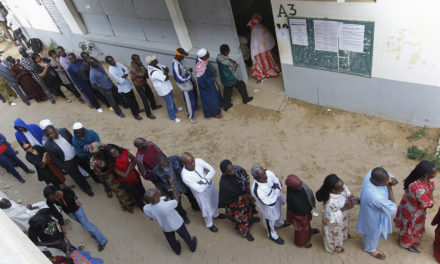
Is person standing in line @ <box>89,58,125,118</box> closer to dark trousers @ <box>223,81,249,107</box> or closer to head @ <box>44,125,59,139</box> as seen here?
head @ <box>44,125,59,139</box>

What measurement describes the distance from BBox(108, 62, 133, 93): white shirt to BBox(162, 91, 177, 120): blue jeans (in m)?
0.88

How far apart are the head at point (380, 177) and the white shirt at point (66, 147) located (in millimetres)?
4606

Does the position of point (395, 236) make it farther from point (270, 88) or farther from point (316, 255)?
point (270, 88)

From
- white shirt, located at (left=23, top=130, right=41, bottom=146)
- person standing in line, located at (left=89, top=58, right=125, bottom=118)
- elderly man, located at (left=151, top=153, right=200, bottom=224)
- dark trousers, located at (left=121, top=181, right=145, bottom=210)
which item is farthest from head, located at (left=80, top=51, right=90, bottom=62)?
elderly man, located at (left=151, top=153, right=200, bottom=224)

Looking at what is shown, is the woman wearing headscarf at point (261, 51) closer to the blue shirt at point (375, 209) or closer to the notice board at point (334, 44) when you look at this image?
the notice board at point (334, 44)

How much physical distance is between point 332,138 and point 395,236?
2.16 m

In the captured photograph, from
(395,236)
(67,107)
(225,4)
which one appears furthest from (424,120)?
(67,107)

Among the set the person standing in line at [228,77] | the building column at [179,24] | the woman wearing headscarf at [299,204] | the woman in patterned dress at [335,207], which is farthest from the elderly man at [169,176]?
the building column at [179,24]

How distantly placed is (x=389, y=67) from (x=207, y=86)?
3.33 metres

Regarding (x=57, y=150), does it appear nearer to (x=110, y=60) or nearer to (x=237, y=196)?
(x=110, y=60)

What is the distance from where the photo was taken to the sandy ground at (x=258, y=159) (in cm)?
444

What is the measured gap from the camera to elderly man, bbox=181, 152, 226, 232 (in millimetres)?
4199

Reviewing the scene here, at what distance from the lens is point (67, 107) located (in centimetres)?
867

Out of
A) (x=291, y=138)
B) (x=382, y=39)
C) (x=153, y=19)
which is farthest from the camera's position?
(x=153, y=19)
